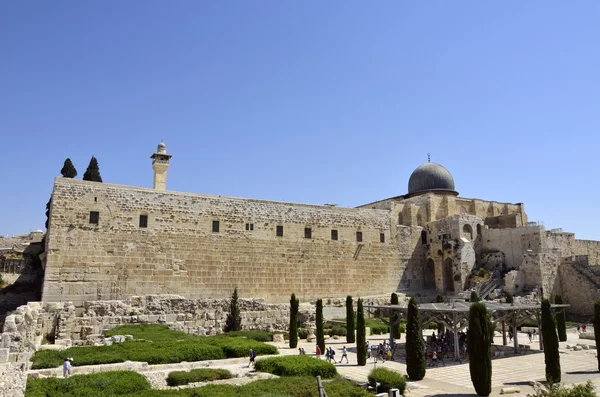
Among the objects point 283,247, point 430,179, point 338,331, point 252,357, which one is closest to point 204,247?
point 283,247

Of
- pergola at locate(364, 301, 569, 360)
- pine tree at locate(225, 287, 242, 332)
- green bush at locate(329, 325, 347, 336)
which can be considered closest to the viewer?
pergola at locate(364, 301, 569, 360)

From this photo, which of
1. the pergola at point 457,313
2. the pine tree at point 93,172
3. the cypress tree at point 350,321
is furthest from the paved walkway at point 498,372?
the pine tree at point 93,172

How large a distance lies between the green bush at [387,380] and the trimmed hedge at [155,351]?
5511 mm

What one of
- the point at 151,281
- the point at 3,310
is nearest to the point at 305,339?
the point at 151,281

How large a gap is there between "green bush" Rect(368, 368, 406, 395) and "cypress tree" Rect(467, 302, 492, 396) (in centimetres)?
181

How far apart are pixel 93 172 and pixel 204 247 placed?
40.6ft

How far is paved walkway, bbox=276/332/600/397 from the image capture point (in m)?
12.1

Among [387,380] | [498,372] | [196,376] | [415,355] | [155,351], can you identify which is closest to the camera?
[387,380]

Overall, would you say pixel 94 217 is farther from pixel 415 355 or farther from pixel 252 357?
pixel 415 355

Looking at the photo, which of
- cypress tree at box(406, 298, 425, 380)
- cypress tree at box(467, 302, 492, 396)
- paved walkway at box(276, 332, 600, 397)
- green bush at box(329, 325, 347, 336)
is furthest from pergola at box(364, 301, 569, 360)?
green bush at box(329, 325, 347, 336)

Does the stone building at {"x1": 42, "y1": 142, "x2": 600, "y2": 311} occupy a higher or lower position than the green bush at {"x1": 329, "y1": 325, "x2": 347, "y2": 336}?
higher

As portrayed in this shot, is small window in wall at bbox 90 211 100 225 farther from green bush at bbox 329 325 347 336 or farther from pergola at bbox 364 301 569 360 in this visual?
pergola at bbox 364 301 569 360

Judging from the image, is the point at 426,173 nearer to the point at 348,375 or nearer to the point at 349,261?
the point at 349,261

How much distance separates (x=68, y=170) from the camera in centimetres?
3136
